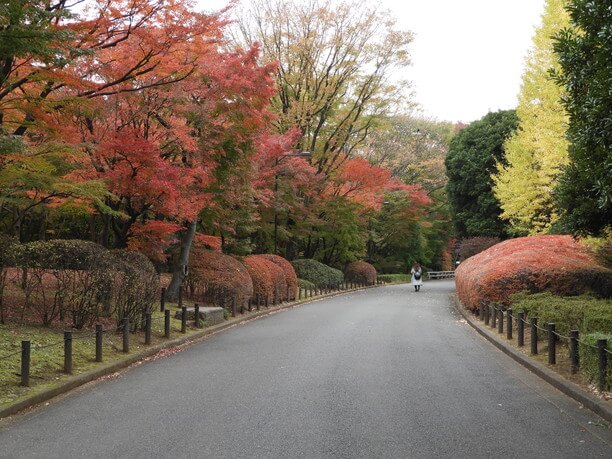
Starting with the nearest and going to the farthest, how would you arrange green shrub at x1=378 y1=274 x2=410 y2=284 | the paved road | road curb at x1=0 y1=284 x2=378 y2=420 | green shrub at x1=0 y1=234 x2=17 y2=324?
the paved road < road curb at x1=0 y1=284 x2=378 y2=420 < green shrub at x1=0 y1=234 x2=17 y2=324 < green shrub at x1=378 y1=274 x2=410 y2=284

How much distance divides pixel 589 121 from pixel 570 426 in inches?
176

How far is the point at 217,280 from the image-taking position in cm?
1997

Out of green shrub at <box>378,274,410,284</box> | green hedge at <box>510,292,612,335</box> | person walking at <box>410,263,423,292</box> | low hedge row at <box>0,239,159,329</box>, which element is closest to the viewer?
green hedge at <box>510,292,612,335</box>

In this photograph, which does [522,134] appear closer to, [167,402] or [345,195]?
[345,195]

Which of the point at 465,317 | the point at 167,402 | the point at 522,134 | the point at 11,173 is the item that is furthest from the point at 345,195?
the point at 167,402

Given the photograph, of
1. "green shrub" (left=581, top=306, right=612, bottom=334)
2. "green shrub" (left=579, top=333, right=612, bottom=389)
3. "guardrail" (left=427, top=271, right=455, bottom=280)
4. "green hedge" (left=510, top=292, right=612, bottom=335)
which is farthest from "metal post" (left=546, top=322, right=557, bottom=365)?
"guardrail" (left=427, top=271, right=455, bottom=280)

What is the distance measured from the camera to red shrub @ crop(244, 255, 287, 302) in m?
23.5

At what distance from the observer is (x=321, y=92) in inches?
1294

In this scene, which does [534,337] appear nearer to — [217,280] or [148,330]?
[148,330]

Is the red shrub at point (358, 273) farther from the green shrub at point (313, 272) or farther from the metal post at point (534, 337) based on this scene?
the metal post at point (534, 337)

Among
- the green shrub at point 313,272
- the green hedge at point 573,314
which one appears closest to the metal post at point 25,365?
the green hedge at point 573,314

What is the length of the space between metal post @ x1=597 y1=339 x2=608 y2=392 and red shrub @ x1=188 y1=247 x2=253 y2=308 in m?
13.3

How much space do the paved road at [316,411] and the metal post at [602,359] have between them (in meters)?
0.48

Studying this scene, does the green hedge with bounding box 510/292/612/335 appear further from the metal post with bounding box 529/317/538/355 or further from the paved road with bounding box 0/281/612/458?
the paved road with bounding box 0/281/612/458
